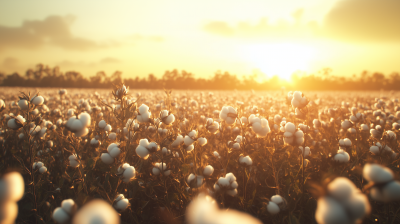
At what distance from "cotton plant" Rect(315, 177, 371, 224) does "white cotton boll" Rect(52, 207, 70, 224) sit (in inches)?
51.9

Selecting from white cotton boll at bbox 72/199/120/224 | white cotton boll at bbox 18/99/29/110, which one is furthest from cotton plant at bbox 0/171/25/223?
white cotton boll at bbox 18/99/29/110

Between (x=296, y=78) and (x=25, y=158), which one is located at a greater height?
(x=296, y=78)

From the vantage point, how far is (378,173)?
979mm

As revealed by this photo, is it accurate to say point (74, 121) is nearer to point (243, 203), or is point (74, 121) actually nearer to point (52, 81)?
point (243, 203)

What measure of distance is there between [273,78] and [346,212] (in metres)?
67.2

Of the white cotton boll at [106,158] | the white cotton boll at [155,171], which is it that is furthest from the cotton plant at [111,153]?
the white cotton boll at [155,171]

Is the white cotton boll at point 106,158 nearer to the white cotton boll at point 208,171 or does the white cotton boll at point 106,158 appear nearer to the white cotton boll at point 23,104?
the white cotton boll at point 208,171

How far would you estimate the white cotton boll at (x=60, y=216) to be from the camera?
1.13 meters

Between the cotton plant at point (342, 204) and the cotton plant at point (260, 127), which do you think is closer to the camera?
the cotton plant at point (342, 204)

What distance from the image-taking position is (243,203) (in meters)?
2.40

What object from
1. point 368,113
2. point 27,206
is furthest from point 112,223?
point 368,113

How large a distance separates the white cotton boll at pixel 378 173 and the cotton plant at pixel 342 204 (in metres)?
0.20

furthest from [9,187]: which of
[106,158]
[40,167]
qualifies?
[40,167]

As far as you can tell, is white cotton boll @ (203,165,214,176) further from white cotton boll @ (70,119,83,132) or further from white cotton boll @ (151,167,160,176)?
white cotton boll @ (70,119,83,132)
